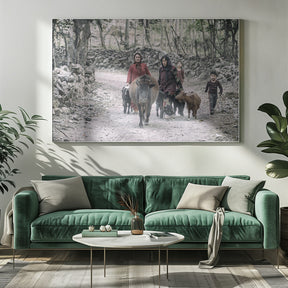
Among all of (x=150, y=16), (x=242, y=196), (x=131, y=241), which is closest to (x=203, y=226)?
(x=242, y=196)

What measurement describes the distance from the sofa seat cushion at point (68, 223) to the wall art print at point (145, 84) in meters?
1.16

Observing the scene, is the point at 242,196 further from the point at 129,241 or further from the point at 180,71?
the point at 180,71

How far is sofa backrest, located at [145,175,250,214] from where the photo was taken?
193 inches

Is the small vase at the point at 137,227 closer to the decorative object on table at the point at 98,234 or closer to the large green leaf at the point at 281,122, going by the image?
the decorative object on table at the point at 98,234

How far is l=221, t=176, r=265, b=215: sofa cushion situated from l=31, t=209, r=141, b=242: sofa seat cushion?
1.04 meters

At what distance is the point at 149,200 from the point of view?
4.92 meters

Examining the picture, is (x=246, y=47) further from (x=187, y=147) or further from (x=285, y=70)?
(x=187, y=147)

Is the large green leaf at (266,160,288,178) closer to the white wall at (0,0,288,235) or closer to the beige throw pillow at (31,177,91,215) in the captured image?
the white wall at (0,0,288,235)

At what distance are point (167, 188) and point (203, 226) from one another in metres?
0.77

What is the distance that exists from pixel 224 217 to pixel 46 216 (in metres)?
1.68

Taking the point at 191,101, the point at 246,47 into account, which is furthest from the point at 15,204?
the point at 246,47

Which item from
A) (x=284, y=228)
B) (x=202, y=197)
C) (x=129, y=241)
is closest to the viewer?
(x=129, y=241)

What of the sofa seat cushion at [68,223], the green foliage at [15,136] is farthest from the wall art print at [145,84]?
the sofa seat cushion at [68,223]

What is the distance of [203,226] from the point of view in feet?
14.1
